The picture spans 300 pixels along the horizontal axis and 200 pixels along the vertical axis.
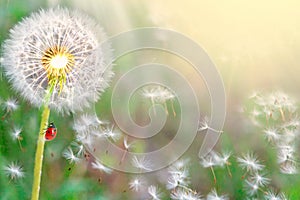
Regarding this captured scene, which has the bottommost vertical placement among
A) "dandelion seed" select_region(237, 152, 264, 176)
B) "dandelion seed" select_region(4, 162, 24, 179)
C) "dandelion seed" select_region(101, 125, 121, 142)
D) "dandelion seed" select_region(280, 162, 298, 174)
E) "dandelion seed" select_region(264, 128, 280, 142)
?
"dandelion seed" select_region(280, 162, 298, 174)

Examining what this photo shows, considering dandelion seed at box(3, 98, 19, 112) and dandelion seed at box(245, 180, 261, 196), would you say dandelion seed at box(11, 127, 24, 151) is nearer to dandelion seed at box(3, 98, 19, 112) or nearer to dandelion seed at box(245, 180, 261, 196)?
dandelion seed at box(3, 98, 19, 112)

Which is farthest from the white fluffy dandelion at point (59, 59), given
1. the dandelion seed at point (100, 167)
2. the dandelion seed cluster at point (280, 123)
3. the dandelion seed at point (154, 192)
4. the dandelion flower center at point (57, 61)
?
the dandelion seed cluster at point (280, 123)

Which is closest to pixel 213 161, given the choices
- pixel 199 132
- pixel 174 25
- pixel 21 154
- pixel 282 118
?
pixel 199 132

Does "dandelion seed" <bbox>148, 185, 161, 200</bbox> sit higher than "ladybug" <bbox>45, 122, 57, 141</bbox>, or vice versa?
"ladybug" <bbox>45, 122, 57, 141</bbox>

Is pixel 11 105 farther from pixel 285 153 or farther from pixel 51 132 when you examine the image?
pixel 285 153

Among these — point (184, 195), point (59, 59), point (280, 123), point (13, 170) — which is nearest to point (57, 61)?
point (59, 59)


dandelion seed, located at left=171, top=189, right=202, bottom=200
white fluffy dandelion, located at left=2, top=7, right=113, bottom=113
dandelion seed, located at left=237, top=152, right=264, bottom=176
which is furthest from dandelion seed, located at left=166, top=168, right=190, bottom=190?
white fluffy dandelion, located at left=2, top=7, right=113, bottom=113
